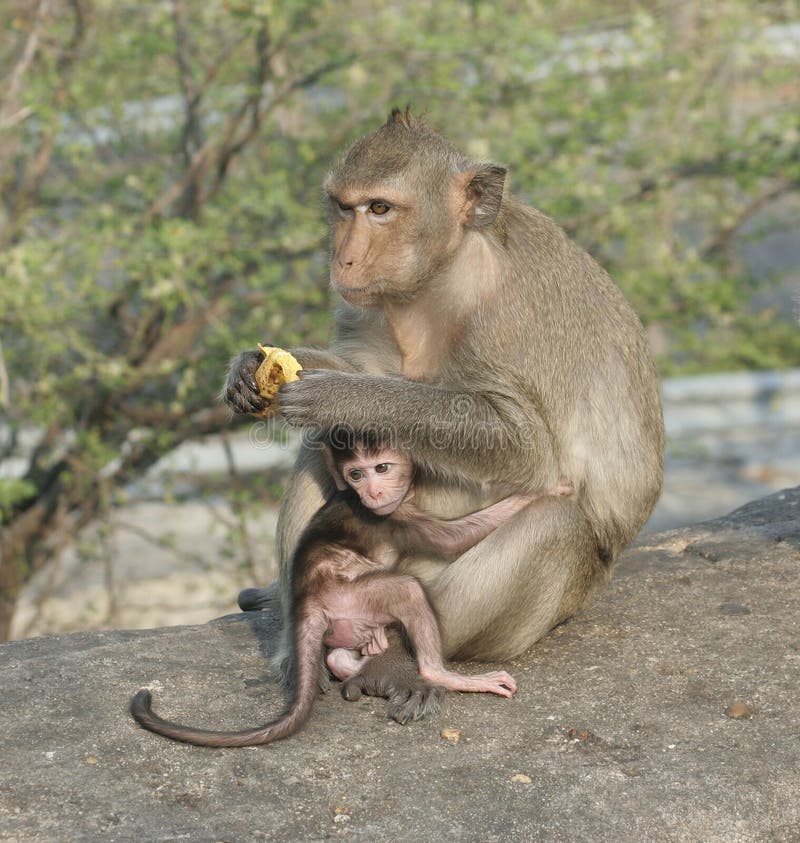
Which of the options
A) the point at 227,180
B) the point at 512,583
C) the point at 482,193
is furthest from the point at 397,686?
the point at 227,180

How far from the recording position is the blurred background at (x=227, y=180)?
6.92 m

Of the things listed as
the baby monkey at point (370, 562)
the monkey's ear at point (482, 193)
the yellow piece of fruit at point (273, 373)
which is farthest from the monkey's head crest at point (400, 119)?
the baby monkey at point (370, 562)

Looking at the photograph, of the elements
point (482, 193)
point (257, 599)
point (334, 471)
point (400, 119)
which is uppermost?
point (400, 119)

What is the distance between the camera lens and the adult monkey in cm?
402

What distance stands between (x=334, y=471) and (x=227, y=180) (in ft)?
13.2

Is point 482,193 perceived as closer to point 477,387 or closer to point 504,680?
point 477,387

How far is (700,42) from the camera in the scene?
27.4ft

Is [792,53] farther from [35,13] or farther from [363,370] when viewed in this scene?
[363,370]

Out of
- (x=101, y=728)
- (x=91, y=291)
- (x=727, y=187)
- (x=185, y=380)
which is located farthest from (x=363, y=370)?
(x=727, y=187)

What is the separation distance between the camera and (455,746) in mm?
3621

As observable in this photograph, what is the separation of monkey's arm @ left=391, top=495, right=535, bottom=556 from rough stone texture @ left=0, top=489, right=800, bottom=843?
40 centimetres

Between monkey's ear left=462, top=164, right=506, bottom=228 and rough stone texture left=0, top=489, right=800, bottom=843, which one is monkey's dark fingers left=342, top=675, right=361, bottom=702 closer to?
rough stone texture left=0, top=489, right=800, bottom=843

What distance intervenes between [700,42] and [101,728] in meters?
6.25

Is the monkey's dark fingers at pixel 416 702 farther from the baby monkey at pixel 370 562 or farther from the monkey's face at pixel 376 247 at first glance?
the monkey's face at pixel 376 247
